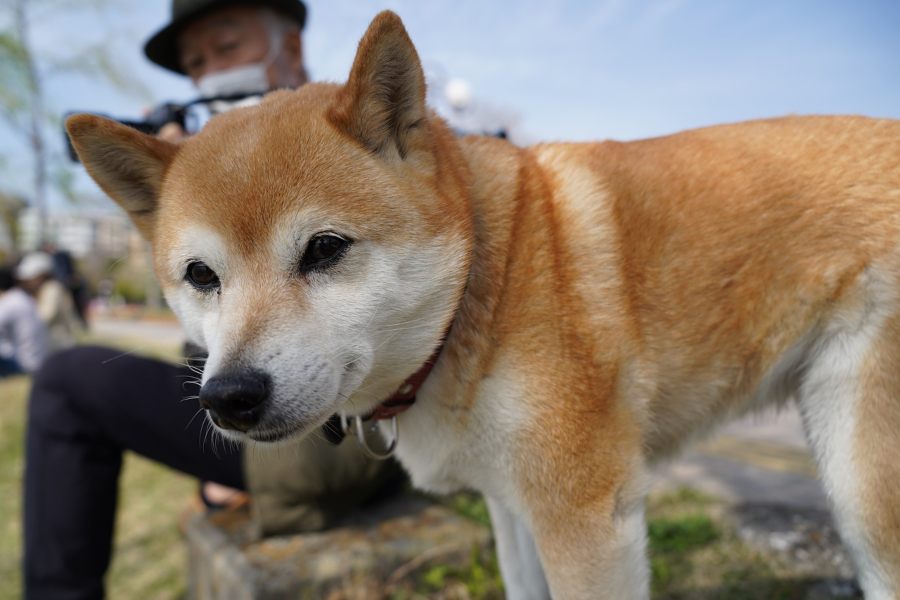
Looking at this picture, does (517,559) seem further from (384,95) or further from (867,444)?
(384,95)

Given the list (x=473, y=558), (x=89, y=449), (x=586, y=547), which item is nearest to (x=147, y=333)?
(x=89, y=449)

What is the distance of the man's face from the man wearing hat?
146 centimetres

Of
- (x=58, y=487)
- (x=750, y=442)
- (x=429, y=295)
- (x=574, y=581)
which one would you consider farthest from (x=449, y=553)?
(x=750, y=442)

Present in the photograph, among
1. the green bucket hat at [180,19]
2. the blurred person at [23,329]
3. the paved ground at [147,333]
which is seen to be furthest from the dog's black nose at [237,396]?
the paved ground at [147,333]

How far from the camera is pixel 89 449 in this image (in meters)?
2.45

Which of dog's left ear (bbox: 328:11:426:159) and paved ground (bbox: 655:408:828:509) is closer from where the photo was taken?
dog's left ear (bbox: 328:11:426:159)

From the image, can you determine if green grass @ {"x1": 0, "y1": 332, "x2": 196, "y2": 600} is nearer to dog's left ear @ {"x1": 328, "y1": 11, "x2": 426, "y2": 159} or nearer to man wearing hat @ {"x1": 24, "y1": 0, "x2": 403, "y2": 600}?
man wearing hat @ {"x1": 24, "y1": 0, "x2": 403, "y2": 600}

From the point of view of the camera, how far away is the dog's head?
4.52 feet

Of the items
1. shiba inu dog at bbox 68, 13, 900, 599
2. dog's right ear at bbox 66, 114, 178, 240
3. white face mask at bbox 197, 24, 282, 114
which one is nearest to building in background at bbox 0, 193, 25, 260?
white face mask at bbox 197, 24, 282, 114

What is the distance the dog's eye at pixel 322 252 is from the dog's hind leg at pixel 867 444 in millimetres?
1342

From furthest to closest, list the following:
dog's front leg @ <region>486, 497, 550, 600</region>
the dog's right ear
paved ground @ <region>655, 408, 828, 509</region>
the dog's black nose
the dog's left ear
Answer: paved ground @ <region>655, 408, 828, 509</region> < dog's front leg @ <region>486, 497, 550, 600</region> < the dog's right ear < the dog's left ear < the dog's black nose

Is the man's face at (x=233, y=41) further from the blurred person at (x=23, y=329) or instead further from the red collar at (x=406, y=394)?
the blurred person at (x=23, y=329)

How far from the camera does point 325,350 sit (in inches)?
54.9

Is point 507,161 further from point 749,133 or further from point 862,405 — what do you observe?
point 862,405
